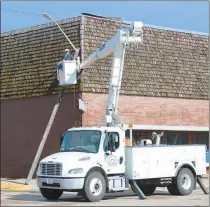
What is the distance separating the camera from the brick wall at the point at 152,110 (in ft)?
82.6

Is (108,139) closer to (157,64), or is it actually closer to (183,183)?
(183,183)

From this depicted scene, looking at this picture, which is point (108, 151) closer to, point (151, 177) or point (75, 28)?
point (151, 177)

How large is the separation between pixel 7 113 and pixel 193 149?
12709mm

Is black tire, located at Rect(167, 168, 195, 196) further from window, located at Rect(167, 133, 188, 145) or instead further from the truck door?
window, located at Rect(167, 133, 188, 145)

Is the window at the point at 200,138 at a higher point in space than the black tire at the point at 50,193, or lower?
higher

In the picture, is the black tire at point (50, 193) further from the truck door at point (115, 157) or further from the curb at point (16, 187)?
the curb at point (16, 187)

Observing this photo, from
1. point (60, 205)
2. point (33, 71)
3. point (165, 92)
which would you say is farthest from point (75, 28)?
point (60, 205)

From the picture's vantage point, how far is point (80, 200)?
55.4 ft

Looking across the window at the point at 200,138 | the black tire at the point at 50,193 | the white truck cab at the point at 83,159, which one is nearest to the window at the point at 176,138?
the window at the point at 200,138

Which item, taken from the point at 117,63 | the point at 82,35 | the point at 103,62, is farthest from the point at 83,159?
the point at 82,35

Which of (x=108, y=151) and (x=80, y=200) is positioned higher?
(x=108, y=151)

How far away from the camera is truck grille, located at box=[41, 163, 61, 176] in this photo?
53.0 ft

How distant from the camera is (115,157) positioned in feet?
55.6

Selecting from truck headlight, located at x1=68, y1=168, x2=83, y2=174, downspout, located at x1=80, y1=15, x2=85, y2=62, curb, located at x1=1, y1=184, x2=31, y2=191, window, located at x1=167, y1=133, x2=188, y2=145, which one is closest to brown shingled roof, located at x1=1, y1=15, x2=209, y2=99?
downspout, located at x1=80, y1=15, x2=85, y2=62
